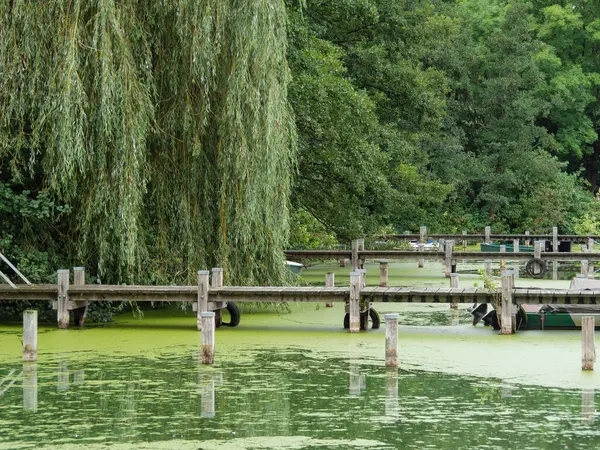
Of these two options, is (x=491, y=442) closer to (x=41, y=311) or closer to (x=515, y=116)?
(x=41, y=311)

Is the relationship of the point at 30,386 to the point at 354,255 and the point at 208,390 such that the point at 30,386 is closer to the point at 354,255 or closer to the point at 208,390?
the point at 208,390

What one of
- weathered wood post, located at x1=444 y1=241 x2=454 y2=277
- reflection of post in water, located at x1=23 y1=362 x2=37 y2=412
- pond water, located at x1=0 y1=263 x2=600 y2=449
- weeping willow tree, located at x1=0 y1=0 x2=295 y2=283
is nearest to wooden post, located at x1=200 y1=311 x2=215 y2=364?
pond water, located at x1=0 y1=263 x2=600 y2=449

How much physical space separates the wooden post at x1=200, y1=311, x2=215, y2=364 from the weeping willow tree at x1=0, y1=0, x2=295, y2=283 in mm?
3941

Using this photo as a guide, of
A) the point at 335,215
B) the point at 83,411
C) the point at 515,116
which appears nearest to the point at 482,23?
the point at 515,116

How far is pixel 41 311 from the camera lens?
2050 cm

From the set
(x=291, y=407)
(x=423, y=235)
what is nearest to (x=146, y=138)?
(x=291, y=407)

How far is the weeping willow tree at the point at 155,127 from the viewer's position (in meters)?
18.4

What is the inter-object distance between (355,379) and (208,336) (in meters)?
2.19

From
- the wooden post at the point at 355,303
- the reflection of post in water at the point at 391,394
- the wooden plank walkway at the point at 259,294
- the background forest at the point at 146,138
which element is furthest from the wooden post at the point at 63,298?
the reflection of post in water at the point at 391,394

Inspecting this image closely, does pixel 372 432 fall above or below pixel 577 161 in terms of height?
below

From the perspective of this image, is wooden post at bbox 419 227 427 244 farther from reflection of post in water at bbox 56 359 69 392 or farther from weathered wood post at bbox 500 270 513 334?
reflection of post in water at bbox 56 359 69 392

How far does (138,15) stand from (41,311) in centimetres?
548

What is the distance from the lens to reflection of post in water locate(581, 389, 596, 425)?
11.7 meters

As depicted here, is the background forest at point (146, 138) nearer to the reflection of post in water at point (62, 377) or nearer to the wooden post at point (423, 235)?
the reflection of post in water at point (62, 377)
